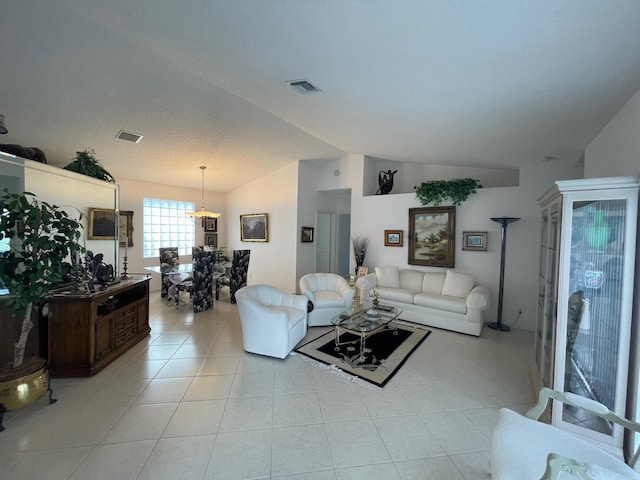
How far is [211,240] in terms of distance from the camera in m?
7.84

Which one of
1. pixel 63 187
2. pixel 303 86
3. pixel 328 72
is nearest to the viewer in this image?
pixel 328 72

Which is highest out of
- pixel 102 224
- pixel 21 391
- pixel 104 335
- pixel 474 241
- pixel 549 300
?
pixel 102 224

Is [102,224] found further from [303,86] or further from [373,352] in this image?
[373,352]

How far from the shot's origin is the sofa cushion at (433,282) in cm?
478

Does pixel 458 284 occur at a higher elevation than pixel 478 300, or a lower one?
higher

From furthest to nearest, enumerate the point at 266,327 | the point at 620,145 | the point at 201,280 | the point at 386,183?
1. the point at 386,183
2. the point at 201,280
3. the point at 266,327
4. the point at 620,145

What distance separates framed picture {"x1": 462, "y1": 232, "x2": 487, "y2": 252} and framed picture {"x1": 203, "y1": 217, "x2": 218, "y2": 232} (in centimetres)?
641

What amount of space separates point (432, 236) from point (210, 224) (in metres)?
5.91

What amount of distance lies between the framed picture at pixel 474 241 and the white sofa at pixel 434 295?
570mm

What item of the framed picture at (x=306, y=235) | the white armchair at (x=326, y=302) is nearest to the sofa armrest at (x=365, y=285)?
the white armchair at (x=326, y=302)

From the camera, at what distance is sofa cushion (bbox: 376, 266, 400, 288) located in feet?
16.9

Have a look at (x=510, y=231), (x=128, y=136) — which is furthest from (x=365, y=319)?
(x=128, y=136)

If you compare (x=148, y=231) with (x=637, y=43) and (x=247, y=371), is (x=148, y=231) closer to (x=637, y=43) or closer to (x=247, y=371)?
(x=247, y=371)

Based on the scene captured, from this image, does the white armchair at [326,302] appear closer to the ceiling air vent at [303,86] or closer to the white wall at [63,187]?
the ceiling air vent at [303,86]
